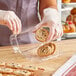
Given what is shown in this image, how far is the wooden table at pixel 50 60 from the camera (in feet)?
4.12

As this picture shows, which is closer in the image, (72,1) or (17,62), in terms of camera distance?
(17,62)

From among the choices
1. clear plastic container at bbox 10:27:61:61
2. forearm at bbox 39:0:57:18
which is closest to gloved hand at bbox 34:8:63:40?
clear plastic container at bbox 10:27:61:61

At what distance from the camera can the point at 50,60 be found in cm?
134

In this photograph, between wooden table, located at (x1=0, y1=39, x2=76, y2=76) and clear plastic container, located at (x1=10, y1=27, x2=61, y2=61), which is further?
clear plastic container, located at (x1=10, y1=27, x2=61, y2=61)

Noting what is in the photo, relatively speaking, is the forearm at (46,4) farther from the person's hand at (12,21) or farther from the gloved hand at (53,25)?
the person's hand at (12,21)

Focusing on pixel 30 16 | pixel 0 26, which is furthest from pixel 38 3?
pixel 0 26

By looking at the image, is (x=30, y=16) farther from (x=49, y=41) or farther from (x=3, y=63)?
(x=3, y=63)

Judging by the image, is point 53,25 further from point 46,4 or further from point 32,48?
point 46,4

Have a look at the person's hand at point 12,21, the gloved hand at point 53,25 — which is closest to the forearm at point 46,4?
the gloved hand at point 53,25

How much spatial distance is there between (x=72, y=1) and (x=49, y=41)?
190 cm

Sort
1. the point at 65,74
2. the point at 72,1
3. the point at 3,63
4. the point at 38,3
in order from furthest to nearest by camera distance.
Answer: the point at 72,1, the point at 38,3, the point at 3,63, the point at 65,74

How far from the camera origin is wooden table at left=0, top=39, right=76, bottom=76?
4.12 ft

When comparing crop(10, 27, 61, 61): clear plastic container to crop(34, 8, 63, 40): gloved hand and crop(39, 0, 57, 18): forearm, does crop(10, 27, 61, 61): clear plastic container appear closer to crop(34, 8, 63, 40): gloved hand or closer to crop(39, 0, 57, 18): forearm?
crop(34, 8, 63, 40): gloved hand

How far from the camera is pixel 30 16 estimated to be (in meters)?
1.66
